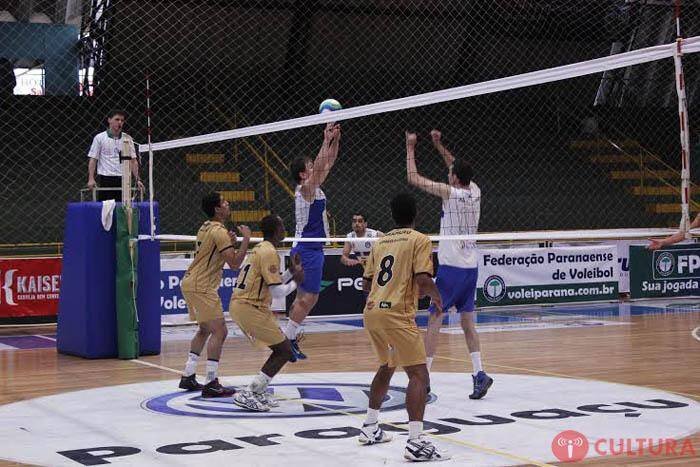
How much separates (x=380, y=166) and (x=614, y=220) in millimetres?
5166

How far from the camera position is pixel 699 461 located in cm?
539

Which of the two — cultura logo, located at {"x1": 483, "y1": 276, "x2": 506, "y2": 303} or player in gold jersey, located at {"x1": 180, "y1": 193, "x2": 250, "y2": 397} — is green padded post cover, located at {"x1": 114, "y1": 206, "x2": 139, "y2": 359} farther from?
cultura logo, located at {"x1": 483, "y1": 276, "x2": 506, "y2": 303}

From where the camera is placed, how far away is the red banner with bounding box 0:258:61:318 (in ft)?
44.7

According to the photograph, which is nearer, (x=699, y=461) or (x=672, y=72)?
(x=699, y=461)

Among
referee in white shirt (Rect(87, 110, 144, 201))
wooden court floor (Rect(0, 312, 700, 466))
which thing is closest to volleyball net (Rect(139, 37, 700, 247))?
wooden court floor (Rect(0, 312, 700, 466))

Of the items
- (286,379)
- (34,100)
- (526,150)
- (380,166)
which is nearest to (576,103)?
(526,150)

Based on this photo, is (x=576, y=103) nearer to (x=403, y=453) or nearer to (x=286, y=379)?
(x=286, y=379)

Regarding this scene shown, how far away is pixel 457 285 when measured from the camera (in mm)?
7863

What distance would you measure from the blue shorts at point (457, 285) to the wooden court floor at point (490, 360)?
2.27 ft

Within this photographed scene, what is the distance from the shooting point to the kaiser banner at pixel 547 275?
15695 mm

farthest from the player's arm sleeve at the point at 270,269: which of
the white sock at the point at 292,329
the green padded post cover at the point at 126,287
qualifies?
the green padded post cover at the point at 126,287

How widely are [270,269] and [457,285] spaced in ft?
4.98

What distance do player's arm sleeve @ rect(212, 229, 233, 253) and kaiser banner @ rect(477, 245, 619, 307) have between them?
801 cm

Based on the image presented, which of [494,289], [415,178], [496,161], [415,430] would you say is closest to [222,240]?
[415,178]
